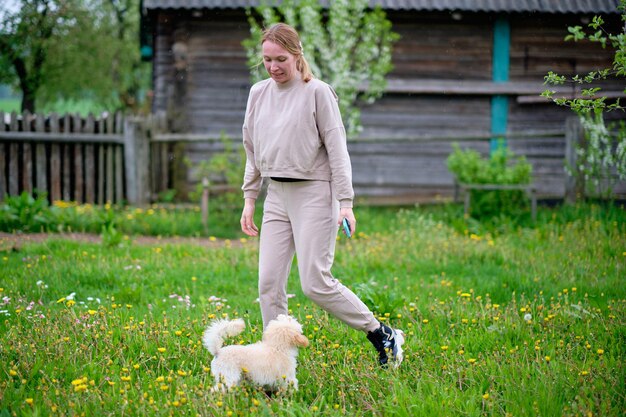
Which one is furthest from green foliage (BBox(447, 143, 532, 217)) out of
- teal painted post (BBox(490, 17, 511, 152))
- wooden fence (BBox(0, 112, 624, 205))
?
teal painted post (BBox(490, 17, 511, 152))

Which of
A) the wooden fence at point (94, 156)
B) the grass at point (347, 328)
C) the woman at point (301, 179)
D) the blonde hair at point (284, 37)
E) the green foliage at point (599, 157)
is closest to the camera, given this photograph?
the grass at point (347, 328)

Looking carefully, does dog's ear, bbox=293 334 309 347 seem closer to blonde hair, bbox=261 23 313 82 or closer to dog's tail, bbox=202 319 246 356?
dog's tail, bbox=202 319 246 356

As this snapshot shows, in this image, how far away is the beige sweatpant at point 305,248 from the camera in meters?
3.69

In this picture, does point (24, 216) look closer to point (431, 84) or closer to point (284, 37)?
point (284, 37)

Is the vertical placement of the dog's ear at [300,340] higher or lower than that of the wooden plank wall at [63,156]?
lower

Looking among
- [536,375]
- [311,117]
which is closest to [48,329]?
[311,117]

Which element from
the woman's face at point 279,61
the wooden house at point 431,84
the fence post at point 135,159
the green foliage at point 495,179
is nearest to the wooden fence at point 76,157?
the fence post at point 135,159

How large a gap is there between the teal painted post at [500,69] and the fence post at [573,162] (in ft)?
6.85

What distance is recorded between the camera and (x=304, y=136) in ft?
12.1

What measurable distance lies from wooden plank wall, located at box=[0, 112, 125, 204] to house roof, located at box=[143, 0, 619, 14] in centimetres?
222

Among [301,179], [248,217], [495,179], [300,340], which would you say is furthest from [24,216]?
[495,179]

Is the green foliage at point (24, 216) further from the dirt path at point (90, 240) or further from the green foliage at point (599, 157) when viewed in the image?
the green foliage at point (599, 157)

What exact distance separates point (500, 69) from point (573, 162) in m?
2.82

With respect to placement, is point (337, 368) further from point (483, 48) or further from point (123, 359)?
point (483, 48)
